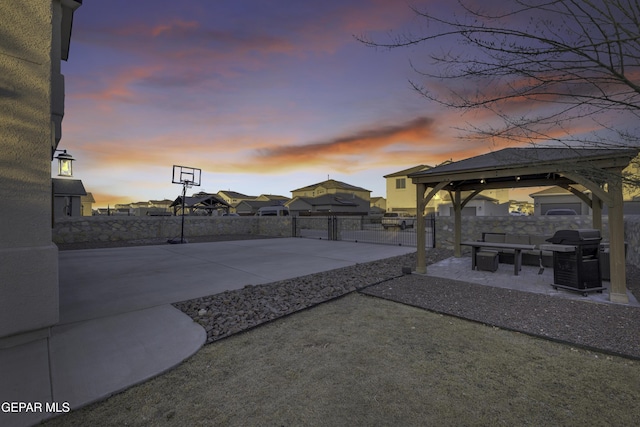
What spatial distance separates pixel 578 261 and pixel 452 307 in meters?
2.90

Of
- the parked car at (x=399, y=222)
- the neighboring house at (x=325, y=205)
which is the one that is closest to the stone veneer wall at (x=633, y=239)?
the parked car at (x=399, y=222)

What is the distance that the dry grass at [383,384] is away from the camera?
6.73ft

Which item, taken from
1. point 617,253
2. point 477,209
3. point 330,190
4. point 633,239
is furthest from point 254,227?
point 330,190

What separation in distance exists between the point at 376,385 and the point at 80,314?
14.5 feet

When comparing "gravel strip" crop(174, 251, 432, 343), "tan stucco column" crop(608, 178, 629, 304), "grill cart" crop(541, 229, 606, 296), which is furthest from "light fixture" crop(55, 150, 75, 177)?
"tan stucco column" crop(608, 178, 629, 304)

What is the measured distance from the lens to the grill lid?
5.20 metres

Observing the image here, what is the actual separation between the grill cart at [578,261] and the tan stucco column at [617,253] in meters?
0.38

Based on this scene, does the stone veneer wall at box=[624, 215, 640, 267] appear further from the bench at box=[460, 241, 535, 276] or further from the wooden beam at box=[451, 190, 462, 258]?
the wooden beam at box=[451, 190, 462, 258]

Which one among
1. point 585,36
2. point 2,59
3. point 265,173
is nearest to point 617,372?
point 585,36

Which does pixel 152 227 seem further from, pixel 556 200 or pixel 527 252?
pixel 556 200

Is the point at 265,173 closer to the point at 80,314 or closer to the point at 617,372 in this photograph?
the point at 80,314

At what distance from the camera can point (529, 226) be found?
9.81 meters

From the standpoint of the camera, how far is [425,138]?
29.2ft

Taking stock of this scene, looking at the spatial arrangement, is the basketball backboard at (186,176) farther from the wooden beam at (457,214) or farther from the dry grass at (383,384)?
the dry grass at (383,384)
